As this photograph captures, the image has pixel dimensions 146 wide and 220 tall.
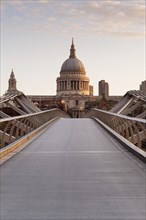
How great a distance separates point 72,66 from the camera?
192875 millimetres

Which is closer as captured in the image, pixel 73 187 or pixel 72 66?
pixel 73 187

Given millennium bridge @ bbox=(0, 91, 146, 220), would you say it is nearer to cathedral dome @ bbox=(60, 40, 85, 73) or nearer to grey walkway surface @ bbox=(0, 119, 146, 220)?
grey walkway surface @ bbox=(0, 119, 146, 220)

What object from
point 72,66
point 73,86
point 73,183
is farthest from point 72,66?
point 73,183

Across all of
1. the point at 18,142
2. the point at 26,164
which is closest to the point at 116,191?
the point at 26,164

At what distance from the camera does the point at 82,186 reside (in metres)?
7.65

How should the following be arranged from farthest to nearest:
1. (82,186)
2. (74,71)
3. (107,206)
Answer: (74,71), (82,186), (107,206)

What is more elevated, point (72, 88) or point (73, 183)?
point (72, 88)

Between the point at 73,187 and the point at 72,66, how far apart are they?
186 meters

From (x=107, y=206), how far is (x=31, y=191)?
55.0 inches

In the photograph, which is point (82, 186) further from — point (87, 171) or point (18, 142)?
point (18, 142)

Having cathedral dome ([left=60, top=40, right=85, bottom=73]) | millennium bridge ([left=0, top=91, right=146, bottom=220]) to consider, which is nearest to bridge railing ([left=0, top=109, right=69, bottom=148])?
millennium bridge ([left=0, top=91, right=146, bottom=220])

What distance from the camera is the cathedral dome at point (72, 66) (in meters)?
191

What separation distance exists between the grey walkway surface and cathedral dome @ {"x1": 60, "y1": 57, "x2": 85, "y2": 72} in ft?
589

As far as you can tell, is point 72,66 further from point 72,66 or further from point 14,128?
point 14,128
